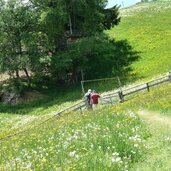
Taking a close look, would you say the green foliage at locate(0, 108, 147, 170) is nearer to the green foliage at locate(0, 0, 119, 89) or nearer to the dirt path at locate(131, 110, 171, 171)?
the dirt path at locate(131, 110, 171, 171)

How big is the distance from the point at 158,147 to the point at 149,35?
69.6 meters

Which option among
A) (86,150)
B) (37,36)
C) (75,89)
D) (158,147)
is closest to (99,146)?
(86,150)

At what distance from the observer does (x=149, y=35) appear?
283 ft

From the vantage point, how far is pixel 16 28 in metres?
61.9

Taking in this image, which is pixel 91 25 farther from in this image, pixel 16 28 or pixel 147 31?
pixel 147 31

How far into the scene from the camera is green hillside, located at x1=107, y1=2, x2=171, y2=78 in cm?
6706

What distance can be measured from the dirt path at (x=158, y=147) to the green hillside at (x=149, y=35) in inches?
1476

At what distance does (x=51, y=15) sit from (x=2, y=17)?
6107mm

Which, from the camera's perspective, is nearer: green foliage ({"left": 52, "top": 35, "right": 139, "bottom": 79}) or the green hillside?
green foliage ({"left": 52, "top": 35, "right": 139, "bottom": 79})

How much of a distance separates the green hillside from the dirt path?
3750 centimetres

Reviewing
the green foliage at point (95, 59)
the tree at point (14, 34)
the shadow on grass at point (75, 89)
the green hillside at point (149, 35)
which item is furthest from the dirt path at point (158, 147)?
the green hillside at point (149, 35)

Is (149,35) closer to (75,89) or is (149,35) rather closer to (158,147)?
(75,89)

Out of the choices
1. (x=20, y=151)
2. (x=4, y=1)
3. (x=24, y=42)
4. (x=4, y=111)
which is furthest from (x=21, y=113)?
(x=20, y=151)

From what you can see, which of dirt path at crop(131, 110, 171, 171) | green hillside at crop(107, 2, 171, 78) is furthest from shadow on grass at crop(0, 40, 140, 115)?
dirt path at crop(131, 110, 171, 171)
